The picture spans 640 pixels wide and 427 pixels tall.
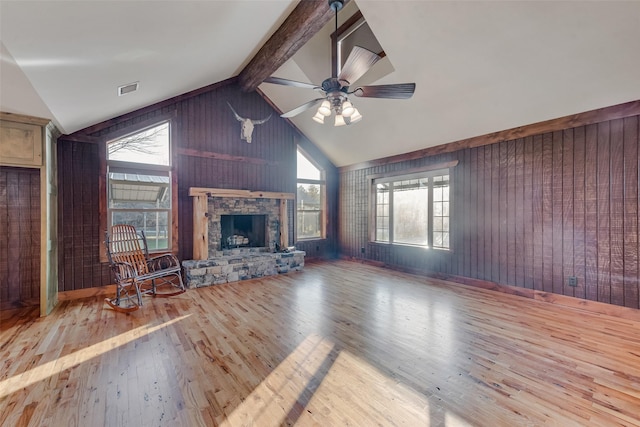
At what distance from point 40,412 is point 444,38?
4.98m

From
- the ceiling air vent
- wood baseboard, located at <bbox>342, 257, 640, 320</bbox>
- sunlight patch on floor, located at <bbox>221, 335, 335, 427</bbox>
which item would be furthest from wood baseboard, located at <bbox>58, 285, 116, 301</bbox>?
wood baseboard, located at <bbox>342, 257, 640, 320</bbox>

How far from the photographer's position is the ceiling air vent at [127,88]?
332 cm

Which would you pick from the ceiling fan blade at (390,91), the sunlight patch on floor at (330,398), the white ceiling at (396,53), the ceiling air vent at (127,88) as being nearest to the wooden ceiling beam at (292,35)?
the white ceiling at (396,53)

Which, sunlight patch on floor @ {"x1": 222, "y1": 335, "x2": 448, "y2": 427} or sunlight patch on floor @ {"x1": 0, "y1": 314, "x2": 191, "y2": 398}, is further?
sunlight patch on floor @ {"x1": 0, "y1": 314, "x2": 191, "y2": 398}

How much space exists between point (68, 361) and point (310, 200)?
17.3ft

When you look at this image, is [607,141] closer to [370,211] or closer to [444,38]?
[444,38]

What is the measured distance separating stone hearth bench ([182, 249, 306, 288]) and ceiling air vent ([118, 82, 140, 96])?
2679 millimetres

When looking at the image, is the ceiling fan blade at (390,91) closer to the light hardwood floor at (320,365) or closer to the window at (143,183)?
the light hardwood floor at (320,365)

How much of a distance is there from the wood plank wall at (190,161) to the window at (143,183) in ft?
0.58

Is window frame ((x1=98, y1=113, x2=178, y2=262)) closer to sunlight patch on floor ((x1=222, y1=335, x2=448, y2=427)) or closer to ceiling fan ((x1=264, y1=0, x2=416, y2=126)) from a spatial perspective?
ceiling fan ((x1=264, y1=0, x2=416, y2=126))

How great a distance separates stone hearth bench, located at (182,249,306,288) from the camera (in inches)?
181

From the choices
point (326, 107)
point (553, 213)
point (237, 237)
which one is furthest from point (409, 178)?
point (237, 237)

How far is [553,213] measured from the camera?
3822 mm

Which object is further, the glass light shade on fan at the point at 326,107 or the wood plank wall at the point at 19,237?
the wood plank wall at the point at 19,237
